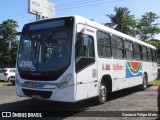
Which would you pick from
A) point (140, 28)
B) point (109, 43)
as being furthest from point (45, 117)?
point (140, 28)

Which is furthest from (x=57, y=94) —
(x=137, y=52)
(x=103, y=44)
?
(x=137, y=52)

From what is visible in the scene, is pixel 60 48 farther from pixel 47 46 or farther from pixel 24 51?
pixel 24 51

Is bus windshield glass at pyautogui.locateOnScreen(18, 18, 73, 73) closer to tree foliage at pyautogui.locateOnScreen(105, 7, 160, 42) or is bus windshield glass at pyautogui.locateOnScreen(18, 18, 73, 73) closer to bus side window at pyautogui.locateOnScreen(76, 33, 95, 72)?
bus side window at pyautogui.locateOnScreen(76, 33, 95, 72)

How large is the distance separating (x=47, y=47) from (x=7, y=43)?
135 ft

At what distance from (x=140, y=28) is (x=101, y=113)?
48196 mm

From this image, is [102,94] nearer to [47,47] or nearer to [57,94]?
[57,94]

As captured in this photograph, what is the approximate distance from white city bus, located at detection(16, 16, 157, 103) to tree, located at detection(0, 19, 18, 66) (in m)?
36.9

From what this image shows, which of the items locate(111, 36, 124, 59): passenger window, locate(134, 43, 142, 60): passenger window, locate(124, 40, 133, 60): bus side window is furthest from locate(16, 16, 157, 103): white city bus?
locate(134, 43, 142, 60): passenger window

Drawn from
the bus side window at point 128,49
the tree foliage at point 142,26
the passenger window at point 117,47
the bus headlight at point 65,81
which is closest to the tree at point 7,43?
the tree foliage at point 142,26

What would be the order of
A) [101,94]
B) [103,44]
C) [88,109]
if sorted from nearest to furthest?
[88,109] < [101,94] < [103,44]

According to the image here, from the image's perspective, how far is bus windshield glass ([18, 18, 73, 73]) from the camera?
30.5 ft

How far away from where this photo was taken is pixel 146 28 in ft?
185

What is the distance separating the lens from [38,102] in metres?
12.1

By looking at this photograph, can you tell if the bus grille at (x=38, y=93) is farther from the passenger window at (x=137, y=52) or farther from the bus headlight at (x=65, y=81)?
the passenger window at (x=137, y=52)
